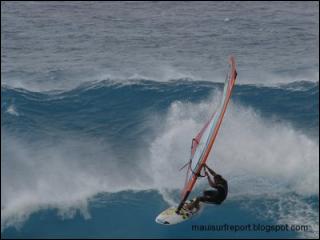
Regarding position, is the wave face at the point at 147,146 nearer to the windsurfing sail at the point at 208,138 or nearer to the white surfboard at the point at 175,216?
the white surfboard at the point at 175,216

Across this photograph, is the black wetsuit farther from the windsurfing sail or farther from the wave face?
the wave face

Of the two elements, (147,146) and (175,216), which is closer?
(175,216)

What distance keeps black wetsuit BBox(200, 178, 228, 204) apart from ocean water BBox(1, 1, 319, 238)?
44.1ft

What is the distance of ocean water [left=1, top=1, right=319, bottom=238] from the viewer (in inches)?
1641

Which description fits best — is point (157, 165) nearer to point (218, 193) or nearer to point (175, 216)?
point (175, 216)

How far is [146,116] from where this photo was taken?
52781 mm

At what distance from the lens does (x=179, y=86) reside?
56.9 m

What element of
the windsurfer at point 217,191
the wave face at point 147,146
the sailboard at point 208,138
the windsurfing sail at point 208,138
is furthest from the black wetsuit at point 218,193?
the wave face at point 147,146

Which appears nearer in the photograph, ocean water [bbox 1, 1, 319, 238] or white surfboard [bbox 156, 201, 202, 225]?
white surfboard [bbox 156, 201, 202, 225]

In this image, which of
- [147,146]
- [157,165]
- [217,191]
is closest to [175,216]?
[217,191]

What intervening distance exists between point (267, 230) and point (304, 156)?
9.42 meters

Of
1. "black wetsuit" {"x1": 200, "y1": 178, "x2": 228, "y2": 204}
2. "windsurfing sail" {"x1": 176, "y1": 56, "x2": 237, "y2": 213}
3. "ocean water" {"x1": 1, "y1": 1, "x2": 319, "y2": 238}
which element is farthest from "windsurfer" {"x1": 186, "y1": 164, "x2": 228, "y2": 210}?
"ocean water" {"x1": 1, "y1": 1, "x2": 319, "y2": 238}

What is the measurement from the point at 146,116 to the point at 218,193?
1054 inches

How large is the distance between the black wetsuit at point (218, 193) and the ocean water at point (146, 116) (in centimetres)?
1345
